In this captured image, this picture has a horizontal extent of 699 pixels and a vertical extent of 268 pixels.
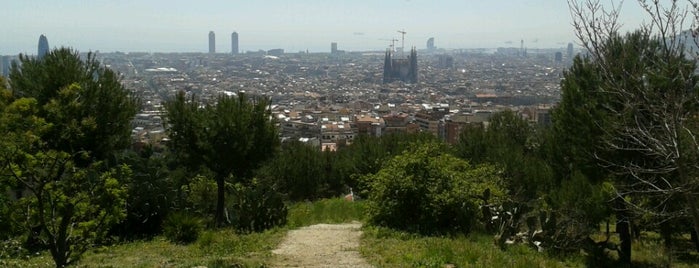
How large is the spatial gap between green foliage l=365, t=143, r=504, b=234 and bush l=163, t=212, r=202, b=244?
144 inches

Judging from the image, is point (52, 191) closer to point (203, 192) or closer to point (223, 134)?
point (223, 134)

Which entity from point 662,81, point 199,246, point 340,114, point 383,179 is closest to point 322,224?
point 383,179

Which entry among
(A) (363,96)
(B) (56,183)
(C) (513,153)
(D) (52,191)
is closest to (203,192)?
(B) (56,183)

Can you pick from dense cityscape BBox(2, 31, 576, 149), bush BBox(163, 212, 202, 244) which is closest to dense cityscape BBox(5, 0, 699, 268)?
bush BBox(163, 212, 202, 244)

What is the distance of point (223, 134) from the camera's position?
1573 cm

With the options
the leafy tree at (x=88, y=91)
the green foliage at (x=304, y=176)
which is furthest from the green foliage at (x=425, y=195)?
the green foliage at (x=304, y=176)

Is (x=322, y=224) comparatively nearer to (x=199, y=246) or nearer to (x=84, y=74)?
(x=199, y=246)

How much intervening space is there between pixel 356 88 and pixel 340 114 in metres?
70.7

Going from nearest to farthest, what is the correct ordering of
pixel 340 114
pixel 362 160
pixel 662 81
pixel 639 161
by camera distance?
pixel 662 81 → pixel 639 161 → pixel 362 160 → pixel 340 114

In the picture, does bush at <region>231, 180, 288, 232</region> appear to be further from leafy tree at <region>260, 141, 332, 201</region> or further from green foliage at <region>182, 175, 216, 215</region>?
leafy tree at <region>260, 141, 332, 201</region>

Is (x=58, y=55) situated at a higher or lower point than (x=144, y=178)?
higher

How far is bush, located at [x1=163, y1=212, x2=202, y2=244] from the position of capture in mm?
11461

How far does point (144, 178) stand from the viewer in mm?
12656

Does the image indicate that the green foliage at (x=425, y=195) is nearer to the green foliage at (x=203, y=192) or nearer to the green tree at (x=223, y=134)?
the green tree at (x=223, y=134)
